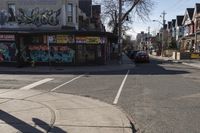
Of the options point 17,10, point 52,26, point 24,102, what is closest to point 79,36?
point 52,26

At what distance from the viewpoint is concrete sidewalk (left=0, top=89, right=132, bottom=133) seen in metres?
8.43

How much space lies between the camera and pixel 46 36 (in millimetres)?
33031

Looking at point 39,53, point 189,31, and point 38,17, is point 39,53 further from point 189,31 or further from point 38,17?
point 189,31

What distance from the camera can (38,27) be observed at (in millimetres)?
36531

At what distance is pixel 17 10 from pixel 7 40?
5.31 metres

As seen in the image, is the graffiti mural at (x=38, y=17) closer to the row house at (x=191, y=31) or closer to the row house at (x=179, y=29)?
the row house at (x=191, y=31)

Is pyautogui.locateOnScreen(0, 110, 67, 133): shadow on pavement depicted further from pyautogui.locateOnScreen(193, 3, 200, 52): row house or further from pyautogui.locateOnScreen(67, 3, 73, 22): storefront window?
pyautogui.locateOnScreen(193, 3, 200, 52): row house

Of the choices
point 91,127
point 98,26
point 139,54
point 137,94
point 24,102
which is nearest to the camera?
point 91,127

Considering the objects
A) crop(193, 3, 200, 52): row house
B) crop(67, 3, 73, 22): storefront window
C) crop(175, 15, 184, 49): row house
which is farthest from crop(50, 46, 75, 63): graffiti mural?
crop(175, 15, 184, 49): row house

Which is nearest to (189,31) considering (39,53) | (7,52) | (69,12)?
(69,12)

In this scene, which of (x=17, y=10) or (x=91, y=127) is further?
(x=17, y=10)

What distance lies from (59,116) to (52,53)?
2439cm

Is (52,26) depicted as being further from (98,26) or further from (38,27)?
(98,26)

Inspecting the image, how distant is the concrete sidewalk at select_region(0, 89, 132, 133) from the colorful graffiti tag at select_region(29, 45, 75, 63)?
20302 millimetres
